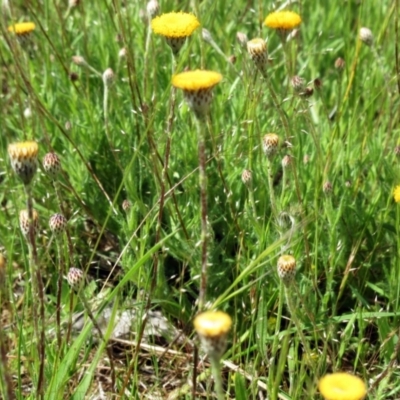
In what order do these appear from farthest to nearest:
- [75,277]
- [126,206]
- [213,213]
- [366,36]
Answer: [366,36] < [213,213] < [126,206] < [75,277]

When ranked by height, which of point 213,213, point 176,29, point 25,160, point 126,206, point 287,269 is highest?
point 176,29

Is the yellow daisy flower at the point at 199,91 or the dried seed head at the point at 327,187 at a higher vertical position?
A: the yellow daisy flower at the point at 199,91

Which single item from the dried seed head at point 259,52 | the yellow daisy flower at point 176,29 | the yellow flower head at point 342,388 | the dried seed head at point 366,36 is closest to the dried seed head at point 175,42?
the yellow daisy flower at point 176,29

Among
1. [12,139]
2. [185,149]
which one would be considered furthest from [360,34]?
[12,139]

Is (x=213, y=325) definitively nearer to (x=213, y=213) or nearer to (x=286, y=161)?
(x=286, y=161)

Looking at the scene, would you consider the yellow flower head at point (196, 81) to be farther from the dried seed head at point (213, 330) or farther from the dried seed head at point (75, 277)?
the dried seed head at point (75, 277)

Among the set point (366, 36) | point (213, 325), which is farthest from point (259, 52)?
point (213, 325)
